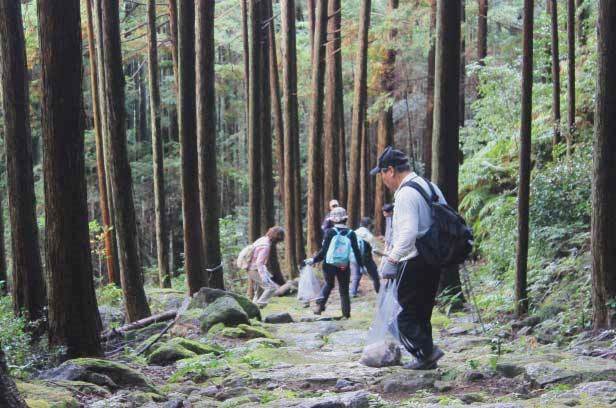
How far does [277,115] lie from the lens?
24.6 metres

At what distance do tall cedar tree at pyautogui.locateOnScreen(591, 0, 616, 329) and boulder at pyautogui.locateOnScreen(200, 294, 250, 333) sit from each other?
595cm

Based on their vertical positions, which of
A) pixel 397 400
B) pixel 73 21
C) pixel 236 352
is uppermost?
pixel 73 21

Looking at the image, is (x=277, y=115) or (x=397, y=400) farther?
(x=277, y=115)

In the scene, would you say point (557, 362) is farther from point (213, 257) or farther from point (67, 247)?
point (213, 257)

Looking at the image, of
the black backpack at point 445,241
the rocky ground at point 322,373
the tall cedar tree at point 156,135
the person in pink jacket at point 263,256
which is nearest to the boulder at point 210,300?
the rocky ground at point 322,373

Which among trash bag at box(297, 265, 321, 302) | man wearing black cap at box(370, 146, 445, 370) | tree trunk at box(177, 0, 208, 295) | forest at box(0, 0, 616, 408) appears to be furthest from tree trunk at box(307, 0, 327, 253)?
man wearing black cap at box(370, 146, 445, 370)

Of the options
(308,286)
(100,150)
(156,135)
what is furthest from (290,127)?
(308,286)

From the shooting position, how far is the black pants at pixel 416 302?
6.79m

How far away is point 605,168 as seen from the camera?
27.6ft

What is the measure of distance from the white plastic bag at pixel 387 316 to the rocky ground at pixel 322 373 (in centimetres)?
34

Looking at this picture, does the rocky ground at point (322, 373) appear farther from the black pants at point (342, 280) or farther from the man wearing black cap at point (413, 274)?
the black pants at point (342, 280)

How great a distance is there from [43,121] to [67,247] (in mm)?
1395

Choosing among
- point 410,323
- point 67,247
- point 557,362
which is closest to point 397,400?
point 410,323

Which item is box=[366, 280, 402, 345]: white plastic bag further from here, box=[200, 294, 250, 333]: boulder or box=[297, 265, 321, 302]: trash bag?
box=[297, 265, 321, 302]: trash bag
